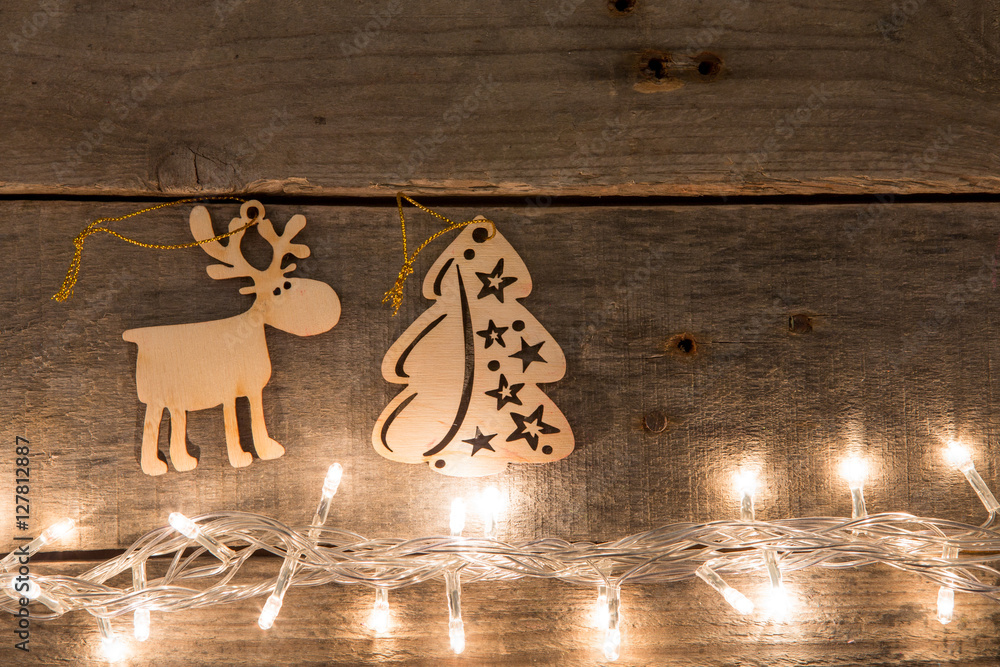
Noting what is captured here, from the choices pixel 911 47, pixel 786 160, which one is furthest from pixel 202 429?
pixel 911 47

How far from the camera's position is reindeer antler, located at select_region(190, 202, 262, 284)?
0.87 m

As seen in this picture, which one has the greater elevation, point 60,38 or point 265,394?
point 60,38

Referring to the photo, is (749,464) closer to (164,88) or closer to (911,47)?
(911,47)

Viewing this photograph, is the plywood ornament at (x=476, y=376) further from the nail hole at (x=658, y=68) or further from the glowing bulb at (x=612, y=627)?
the nail hole at (x=658, y=68)

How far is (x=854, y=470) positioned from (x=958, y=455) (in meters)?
0.16

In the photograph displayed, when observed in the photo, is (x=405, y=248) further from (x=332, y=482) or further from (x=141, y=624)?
(x=141, y=624)

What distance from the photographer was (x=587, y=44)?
0.89m

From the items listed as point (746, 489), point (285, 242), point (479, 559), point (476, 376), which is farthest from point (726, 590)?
point (285, 242)

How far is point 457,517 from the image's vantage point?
2.79 feet

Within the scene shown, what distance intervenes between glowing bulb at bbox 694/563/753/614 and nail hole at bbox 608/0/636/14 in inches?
33.3

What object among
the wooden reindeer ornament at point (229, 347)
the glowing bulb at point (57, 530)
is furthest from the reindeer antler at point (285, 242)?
the glowing bulb at point (57, 530)

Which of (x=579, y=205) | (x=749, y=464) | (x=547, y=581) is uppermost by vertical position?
(x=579, y=205)

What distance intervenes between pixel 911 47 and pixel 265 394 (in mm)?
1130

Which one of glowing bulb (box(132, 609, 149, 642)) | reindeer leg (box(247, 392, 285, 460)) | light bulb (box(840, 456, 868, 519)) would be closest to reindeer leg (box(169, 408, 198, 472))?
reindeer leg (box(247, 392, 285, 460))
